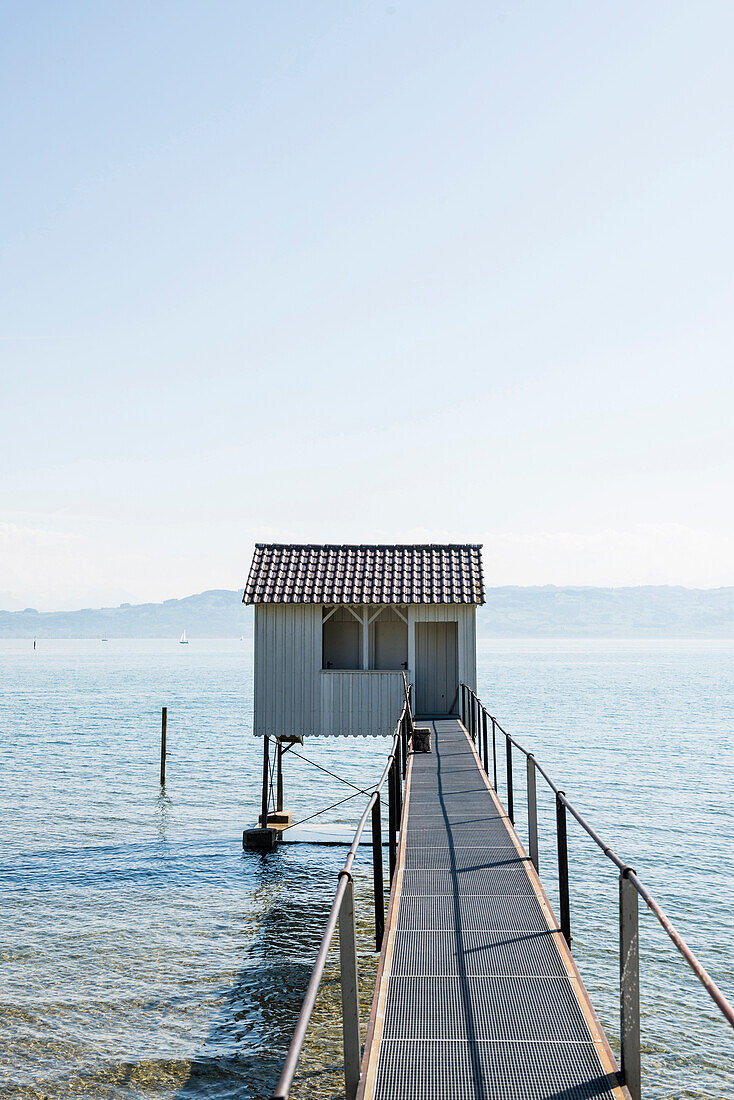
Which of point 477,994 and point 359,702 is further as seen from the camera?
point 359,702

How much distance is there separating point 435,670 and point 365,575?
130 inches

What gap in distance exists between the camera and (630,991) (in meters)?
5.20

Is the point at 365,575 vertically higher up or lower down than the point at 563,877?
higher up

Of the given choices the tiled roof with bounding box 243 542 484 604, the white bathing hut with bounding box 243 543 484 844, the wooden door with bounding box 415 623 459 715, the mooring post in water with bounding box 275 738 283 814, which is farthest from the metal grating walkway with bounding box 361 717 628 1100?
the mooring post in water with bounding box 275 738 283 814

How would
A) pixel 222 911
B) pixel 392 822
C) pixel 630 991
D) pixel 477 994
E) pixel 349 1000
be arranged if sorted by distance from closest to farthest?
1. pixel 349 1000
2. pixel 630 991
3. pixel 477 994
4. pixel 392 822
5. pixel 222 911

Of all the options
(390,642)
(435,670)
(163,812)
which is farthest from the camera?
(163,812)

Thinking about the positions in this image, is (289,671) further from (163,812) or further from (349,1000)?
(349,1000)

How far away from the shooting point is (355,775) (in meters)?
44.9

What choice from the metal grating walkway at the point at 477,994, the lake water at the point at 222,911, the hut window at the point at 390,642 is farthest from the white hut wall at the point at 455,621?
the metal grating walkway at the point at 477,994

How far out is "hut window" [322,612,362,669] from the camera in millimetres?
24469

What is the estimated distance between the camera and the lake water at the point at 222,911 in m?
14.0

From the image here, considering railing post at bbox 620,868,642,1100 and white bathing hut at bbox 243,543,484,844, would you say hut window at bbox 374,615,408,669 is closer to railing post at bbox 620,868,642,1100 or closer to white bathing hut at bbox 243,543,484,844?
white bathing hut at bbox 243,543,484,844

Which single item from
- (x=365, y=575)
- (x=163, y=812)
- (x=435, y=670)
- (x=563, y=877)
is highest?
(x=365, y=575)

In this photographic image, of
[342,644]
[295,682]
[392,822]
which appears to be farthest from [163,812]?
[392,822]
